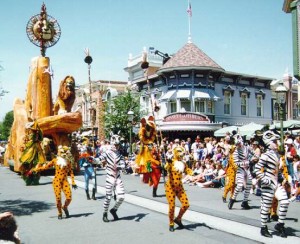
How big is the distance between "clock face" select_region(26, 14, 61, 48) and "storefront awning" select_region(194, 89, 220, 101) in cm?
1279

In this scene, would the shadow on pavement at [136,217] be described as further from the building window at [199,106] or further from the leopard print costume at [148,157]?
the building window at [199,106]

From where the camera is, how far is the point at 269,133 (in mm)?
7668

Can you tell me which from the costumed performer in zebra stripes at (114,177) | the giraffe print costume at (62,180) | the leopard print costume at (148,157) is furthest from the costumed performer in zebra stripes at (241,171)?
the giraffe print costume at (62,180)

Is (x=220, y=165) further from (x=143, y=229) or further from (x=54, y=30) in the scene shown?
(x=54, y=30)

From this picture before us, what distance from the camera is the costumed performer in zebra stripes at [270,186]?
709 cm

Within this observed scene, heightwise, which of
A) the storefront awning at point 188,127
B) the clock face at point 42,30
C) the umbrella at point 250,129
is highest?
the clock face at point 42,30

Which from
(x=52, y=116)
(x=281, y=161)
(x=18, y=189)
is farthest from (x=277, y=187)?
(x=52, y=116)

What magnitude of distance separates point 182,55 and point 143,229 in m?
25.6

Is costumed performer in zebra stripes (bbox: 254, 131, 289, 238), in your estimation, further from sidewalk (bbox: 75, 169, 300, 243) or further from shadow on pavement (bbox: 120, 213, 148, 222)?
shadow on pavement (bbox: 120, 213, 148, 222)

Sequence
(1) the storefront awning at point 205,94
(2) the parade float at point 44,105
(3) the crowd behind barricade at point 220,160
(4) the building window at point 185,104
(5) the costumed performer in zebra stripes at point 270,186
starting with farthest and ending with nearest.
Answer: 1. (4) the building window at point 185,104
2. (1) the storefront awning at point 205,94
3. (2) the parade float at point 44,105
4. (3) the crowd behind barricade at point 220,160
5. (5) the costumed performer in zebra stripes at point 270,186

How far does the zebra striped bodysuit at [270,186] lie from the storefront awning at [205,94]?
916 inches

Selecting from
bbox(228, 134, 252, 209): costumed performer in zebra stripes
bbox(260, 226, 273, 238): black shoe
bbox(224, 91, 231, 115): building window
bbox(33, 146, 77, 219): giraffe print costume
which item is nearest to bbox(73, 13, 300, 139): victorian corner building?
bbox(224, 91, 231, 115): building window

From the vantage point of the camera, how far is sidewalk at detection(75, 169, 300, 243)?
7703mm

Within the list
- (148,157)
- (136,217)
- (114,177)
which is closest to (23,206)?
(114,177)
